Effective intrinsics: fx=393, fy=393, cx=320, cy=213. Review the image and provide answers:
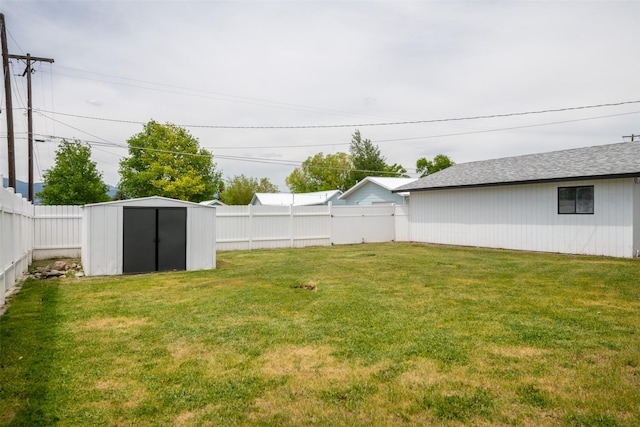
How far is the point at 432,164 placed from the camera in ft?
173

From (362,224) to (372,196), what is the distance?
814 cm

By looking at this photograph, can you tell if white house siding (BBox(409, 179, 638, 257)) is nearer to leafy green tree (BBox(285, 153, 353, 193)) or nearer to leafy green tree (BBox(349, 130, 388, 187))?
leafy green tree (BBox(349, 130, 388, 187))

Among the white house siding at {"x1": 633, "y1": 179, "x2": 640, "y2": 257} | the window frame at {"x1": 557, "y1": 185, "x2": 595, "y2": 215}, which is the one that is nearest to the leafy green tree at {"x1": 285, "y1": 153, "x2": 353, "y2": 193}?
the window frame at {"x1": 557, "y1": 185, "x2": 595, "y2": 215}

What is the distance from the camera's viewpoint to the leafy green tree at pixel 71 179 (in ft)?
95.5

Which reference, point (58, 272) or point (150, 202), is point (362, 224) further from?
point (58, 272)

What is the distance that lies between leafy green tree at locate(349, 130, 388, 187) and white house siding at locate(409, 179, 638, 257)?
32934 mm

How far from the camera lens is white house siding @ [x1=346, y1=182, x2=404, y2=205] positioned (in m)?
25.4

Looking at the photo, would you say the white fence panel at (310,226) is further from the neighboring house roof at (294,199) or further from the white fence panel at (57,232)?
the neighboring house roof at (294,199)

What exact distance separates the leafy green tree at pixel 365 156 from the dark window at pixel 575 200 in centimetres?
3863

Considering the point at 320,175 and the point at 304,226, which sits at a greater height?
the point at 320,175

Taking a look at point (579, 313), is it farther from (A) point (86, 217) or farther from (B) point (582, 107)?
(B) point (582, 107)

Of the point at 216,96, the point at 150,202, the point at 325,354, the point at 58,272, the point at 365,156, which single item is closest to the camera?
the point at 325,354

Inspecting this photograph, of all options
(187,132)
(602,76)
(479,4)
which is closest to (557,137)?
(602,76)

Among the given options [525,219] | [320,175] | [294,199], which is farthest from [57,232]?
[320,175]
